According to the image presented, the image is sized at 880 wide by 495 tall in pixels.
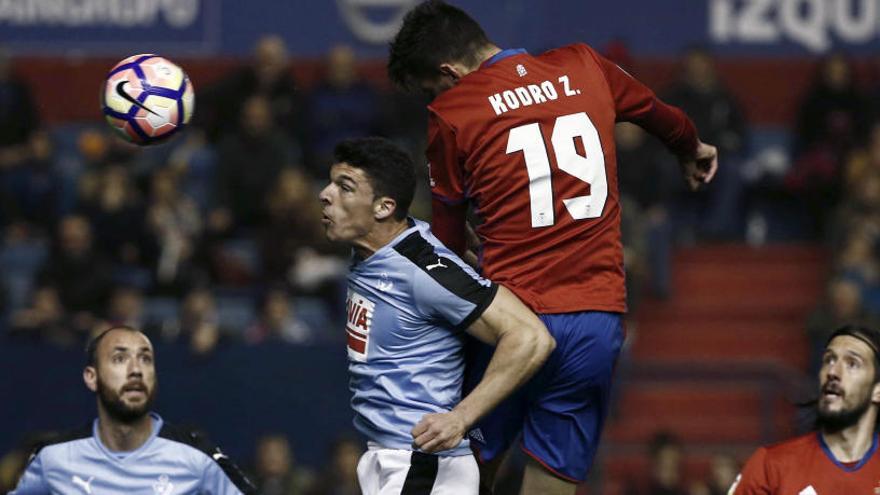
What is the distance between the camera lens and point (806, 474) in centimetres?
705

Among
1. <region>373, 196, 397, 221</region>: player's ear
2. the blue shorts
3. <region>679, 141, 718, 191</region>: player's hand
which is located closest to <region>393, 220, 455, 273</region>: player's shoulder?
<region>373, 196, 397, 221</region>: player's ear

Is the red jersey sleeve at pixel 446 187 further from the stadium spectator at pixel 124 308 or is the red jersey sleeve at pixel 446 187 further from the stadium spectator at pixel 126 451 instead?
the stadium spectator at pixel 124 308

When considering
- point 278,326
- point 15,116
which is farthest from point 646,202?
point 15,116

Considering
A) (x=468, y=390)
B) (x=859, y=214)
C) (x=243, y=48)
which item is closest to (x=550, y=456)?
(x=468, y=390)

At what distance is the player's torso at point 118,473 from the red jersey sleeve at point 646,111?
94.2 inches

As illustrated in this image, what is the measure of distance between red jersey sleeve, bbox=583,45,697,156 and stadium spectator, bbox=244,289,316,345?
653 centimetres

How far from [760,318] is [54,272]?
621 cm

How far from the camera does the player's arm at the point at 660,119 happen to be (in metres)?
6.69

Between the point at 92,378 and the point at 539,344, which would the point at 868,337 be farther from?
the point at 92,378

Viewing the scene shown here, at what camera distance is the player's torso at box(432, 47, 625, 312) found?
6.30m

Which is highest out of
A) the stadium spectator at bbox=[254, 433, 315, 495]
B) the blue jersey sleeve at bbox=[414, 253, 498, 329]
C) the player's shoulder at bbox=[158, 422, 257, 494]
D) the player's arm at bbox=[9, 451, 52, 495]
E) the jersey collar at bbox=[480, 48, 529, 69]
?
the jersey collar at bbox=[480, 48, 529, 69]

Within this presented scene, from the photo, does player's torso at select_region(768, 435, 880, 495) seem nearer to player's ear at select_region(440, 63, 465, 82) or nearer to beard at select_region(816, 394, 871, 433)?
beard at select_region(816, 394, 871, 433)

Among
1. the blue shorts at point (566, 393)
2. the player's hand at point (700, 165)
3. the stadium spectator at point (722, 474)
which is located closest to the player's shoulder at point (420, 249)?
the blue shorts at point (566, 393)

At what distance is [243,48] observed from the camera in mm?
16219
